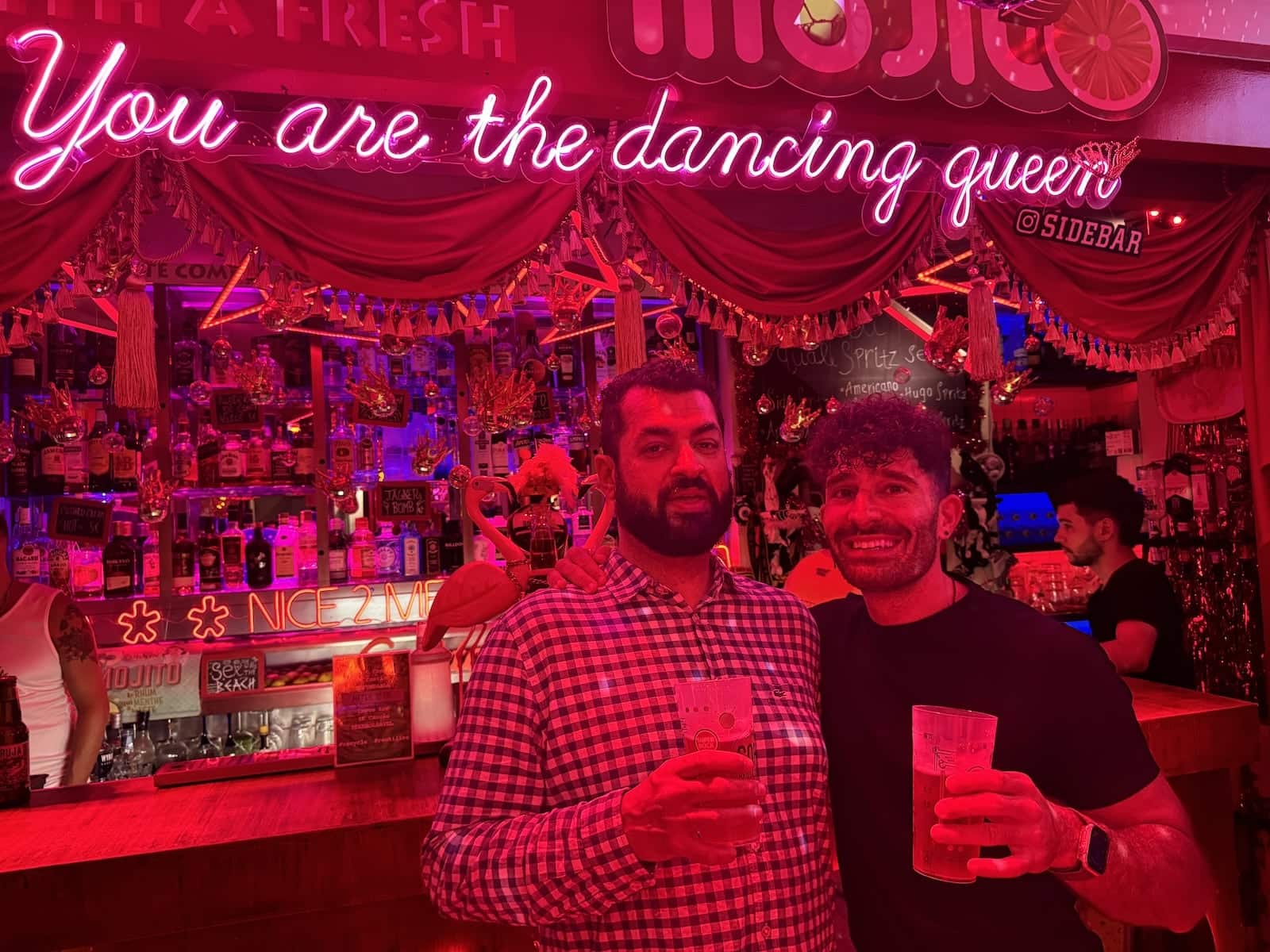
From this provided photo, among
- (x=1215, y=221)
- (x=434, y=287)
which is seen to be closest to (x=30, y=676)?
(x=434, y=287)

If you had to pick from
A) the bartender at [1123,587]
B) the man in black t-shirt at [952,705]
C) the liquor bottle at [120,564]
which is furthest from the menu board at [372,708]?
the liquor bottle at [120,564]

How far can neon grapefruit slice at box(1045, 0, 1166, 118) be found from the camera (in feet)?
11.4

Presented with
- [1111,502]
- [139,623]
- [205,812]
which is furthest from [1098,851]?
[139,623]

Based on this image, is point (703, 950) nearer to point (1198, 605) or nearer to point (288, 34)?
point (288, 34)

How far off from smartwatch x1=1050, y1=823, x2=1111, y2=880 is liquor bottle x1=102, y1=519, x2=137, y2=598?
5130mm

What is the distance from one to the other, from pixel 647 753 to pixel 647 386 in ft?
2.15

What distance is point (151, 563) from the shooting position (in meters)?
5.17

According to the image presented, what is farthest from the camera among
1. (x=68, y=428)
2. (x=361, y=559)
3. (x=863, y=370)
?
(x=863, y=370)

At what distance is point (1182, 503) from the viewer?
5031 mm

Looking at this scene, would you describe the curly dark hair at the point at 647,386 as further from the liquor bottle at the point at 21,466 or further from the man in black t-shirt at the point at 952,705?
the liquor bottle at the point at 21,466

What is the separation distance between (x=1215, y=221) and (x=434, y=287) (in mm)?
3248

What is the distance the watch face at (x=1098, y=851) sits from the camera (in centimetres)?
131

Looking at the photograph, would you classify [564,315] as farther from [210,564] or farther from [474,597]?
[210,564]

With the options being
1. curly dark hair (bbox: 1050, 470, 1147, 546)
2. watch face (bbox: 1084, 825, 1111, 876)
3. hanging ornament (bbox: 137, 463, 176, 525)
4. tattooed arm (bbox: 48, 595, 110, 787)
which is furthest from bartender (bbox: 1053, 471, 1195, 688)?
hanging ornament (bbox: 137, 463, 176, 525)
